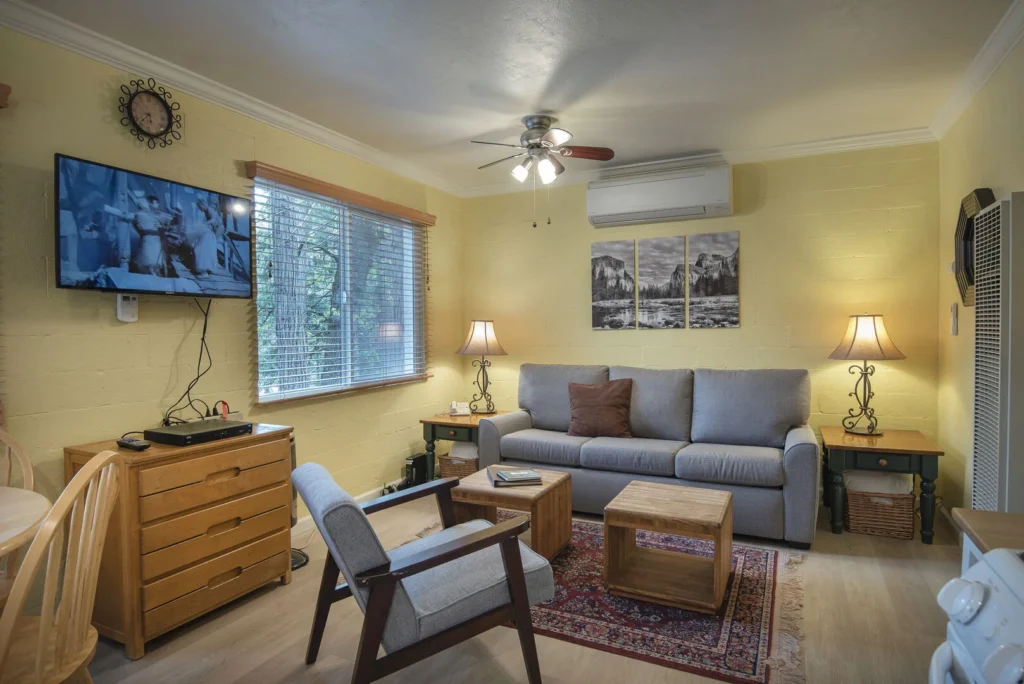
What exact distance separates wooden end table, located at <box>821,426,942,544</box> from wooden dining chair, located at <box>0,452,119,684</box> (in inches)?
139

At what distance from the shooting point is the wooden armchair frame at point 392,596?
165cm

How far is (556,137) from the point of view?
3.43 m

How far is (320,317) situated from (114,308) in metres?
1.27

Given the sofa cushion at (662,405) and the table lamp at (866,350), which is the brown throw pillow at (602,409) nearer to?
the sofa cushion at (662,405)

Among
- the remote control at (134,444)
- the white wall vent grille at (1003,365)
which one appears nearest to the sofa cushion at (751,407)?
the white wall vent grille at (1003,365)

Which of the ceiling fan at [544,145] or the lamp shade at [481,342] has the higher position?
the ceiling fan at [544,145]

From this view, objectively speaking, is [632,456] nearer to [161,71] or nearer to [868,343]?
[868,343]

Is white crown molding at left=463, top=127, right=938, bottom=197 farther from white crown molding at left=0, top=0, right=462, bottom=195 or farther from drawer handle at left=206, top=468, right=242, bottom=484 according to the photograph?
drawer handle at left=206, top=468, right=242, bottom=484

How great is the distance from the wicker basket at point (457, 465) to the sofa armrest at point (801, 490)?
6.85ft

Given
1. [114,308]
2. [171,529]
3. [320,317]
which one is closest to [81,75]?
[114,308]

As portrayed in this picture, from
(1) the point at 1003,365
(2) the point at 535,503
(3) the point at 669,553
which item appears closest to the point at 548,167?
(2) the point at 535,503

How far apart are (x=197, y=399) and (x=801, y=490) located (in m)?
3.27

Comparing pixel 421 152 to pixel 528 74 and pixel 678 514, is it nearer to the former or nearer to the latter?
pixel 528 74

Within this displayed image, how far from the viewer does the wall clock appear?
2693 millimetres
